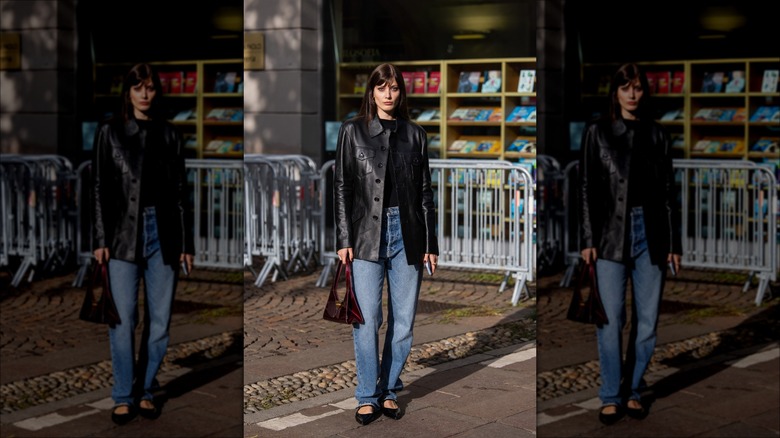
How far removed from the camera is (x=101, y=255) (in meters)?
2.94

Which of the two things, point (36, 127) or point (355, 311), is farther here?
point (355, 311)

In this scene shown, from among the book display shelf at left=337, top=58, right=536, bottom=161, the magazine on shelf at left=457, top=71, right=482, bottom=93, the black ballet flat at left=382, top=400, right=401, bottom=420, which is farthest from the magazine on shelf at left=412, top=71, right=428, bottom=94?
the black ballet flat at left=382, top=400, right=401, bottom=420

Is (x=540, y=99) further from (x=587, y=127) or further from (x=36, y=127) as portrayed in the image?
(x=36, y=127)

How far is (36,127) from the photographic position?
9.51ft

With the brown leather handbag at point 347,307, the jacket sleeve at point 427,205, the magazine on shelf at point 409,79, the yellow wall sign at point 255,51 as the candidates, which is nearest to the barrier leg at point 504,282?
the magazine on shelf at point 409,79

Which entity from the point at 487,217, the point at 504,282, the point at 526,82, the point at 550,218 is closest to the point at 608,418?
the point at 550,218

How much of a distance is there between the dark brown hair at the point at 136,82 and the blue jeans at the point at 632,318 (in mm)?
1331

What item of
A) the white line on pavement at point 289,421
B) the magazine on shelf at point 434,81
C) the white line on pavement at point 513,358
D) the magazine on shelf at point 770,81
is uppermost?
the magazine on shelf at point 434,81

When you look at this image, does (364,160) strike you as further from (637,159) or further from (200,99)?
(637,159)

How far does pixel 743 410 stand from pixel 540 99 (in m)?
1.15

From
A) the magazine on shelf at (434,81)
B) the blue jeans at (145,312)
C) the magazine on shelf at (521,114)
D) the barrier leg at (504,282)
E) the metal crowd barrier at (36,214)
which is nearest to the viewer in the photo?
the metal crowd barrier at (36,214)

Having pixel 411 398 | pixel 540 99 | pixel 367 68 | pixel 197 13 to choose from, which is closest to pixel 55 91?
pixel 197 13

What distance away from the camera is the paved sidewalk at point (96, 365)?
2.88 metres

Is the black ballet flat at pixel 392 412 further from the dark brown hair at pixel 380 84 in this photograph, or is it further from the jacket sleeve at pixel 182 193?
the jacket sleeve at pixel 182 193
